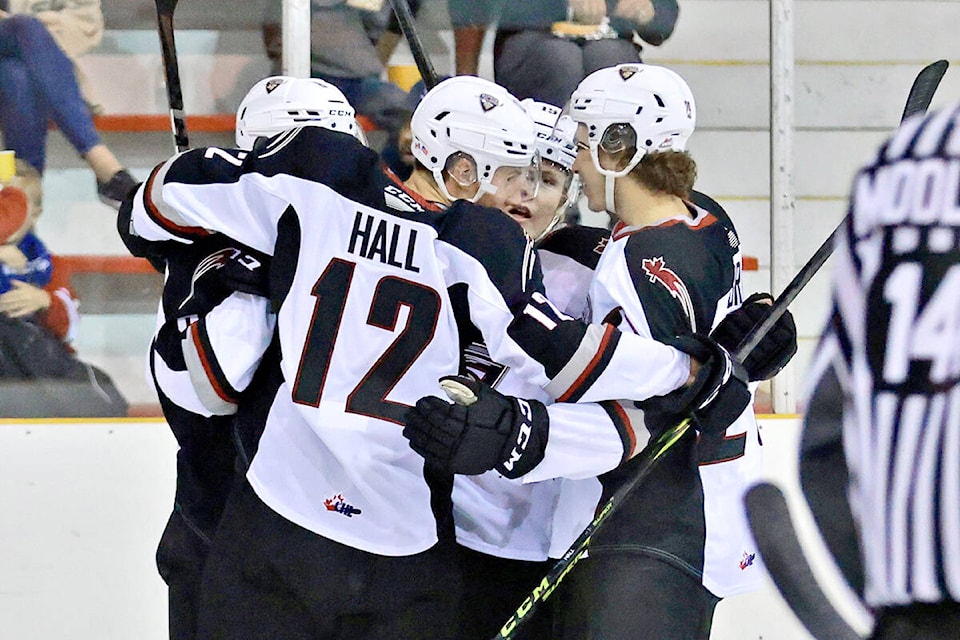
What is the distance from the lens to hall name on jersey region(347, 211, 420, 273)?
A: 66.9 inches

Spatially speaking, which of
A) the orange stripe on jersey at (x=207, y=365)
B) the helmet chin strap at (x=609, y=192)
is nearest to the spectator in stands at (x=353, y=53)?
the helmet chin strap at (x=609, y=192)

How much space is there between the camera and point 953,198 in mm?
937

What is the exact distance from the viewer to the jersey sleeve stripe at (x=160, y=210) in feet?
5.96

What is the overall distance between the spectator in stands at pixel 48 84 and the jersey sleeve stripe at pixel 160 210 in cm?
137

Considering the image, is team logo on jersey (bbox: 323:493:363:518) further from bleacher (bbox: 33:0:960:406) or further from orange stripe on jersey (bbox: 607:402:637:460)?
bleacher (bbox: 33:0:960:406)

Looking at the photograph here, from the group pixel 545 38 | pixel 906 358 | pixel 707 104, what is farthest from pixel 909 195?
pixel 707 104

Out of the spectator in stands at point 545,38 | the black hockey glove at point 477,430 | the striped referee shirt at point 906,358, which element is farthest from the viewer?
the spectator in stands at point 545,38

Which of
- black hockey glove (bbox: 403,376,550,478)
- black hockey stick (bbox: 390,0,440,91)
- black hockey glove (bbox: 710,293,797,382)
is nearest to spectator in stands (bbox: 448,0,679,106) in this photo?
black hockey stick (bbox: 390,0,440,91)

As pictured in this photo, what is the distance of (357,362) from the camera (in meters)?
1.72

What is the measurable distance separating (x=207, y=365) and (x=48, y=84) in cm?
171

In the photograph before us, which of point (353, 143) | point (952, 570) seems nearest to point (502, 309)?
point (353, 143)

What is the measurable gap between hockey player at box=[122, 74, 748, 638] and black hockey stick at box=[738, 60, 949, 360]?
0.58 feet

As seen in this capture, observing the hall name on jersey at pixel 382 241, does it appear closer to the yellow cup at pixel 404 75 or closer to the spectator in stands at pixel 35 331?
the spectator in stands at pixel 35 331

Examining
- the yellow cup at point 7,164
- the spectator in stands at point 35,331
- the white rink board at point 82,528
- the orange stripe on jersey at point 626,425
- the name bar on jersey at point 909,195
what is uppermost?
the name bar on jersey at point 909,195
